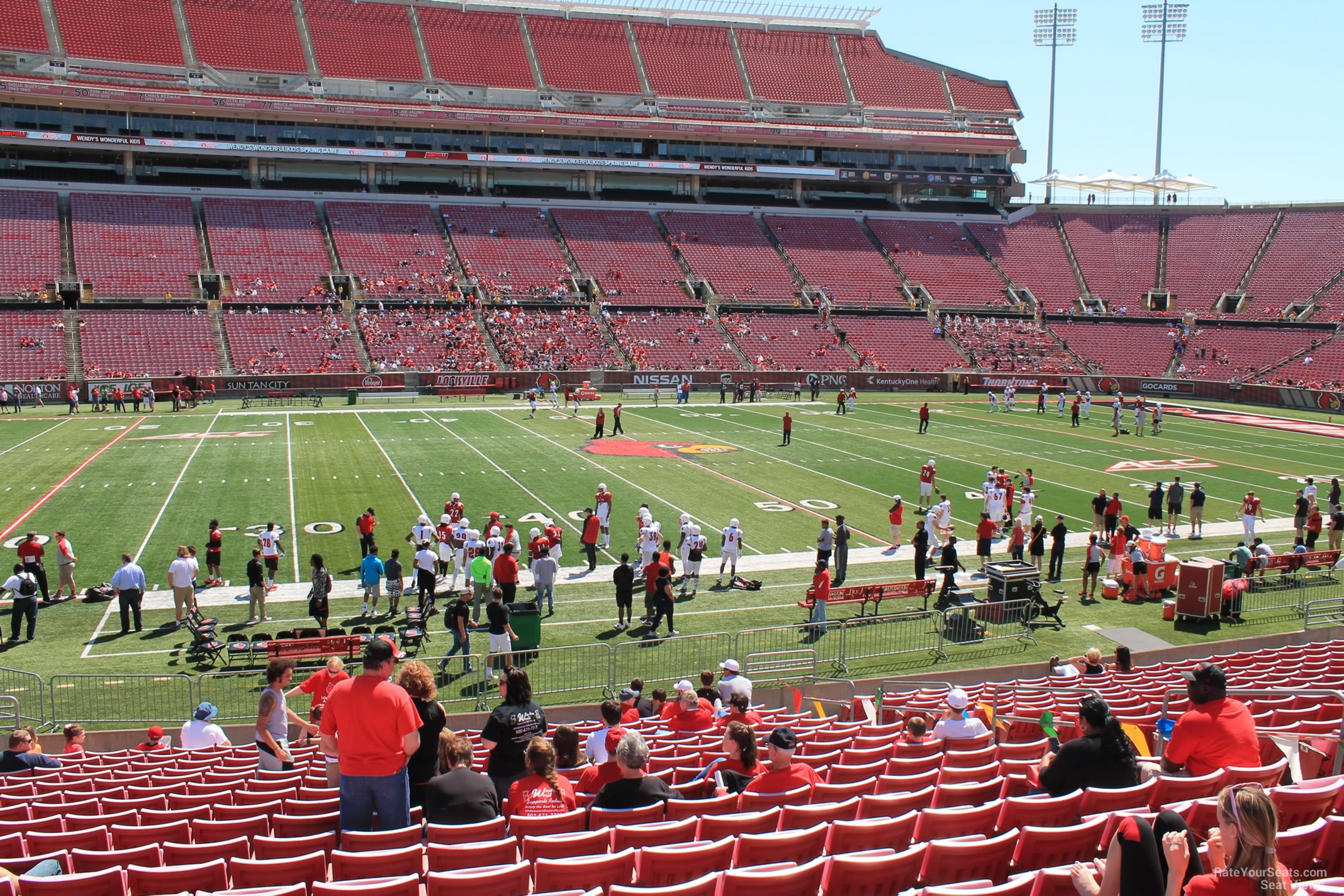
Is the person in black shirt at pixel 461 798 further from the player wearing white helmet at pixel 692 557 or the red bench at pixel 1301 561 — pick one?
the red bench at pixel 1301 561

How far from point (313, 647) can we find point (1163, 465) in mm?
26971

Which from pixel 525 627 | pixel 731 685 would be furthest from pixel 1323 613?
pixel 525 627

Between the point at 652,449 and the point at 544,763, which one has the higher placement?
the point at 544,763

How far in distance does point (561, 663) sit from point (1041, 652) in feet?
23.6

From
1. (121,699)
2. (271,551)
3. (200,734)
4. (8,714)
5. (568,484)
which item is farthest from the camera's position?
(568,484)

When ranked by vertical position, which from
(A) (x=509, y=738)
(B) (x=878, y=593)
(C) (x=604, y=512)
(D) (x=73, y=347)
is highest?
(D) (x=73, y=347)

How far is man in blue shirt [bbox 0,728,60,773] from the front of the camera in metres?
8.60

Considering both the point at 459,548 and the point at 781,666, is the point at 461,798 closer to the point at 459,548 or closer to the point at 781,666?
the point at 781,666

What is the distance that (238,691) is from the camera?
13453 mm

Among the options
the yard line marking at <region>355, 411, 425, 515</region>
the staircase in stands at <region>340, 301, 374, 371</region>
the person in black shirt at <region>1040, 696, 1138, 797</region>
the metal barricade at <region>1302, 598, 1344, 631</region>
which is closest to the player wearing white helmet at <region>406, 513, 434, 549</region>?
the yard line marking at <region>355, 411, 425, 515</region>

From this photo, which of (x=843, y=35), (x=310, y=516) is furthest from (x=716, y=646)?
(x=843, y=35)

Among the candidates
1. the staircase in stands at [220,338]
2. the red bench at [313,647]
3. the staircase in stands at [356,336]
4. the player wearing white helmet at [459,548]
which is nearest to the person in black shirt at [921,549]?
the player wearing white helmet at [459,548]

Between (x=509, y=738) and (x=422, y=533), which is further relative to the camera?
(x=422, y=533)

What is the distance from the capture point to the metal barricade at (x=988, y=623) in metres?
16.0
